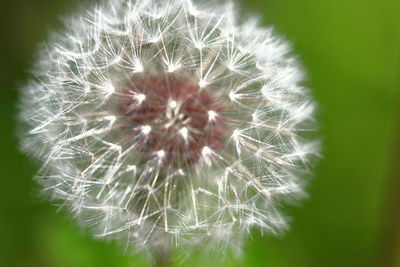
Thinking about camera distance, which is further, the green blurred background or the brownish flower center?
the green blurred background

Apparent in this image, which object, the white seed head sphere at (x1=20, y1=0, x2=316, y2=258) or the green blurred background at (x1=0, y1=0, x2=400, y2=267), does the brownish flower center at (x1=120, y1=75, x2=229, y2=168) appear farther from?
the green blurred background at (x1=0, y1=0, x2=400, y2=267)

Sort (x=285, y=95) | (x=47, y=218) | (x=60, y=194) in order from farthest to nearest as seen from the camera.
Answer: (x=47, y=218)
(x=285, y=95)
(x=60, y=194)

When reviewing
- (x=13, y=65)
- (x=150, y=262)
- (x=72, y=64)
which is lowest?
(x=150, y=262)

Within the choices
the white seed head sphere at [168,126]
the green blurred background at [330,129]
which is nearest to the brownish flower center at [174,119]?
the white seed head sphere at [168,126]

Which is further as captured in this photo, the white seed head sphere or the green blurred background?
the green blurred background

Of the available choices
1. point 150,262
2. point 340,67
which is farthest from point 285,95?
point 340,67

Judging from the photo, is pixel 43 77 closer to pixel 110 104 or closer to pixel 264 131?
pixel 110 104

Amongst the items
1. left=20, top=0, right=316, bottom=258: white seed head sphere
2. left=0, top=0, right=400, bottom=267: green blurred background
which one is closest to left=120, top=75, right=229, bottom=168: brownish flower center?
left=20, top=0, right=316, bottom=258: white seed head sphere
